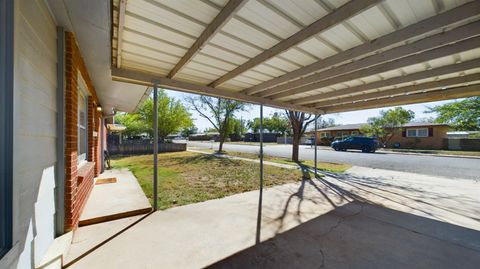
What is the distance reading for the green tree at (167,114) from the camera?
65.5ft

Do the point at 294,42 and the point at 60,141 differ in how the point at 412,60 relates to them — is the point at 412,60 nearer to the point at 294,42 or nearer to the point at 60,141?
the point at 294,42

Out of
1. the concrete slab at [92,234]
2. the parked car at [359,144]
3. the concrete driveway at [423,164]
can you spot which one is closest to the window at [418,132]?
the parked car at [359,144]

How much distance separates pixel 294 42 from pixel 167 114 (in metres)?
18.7

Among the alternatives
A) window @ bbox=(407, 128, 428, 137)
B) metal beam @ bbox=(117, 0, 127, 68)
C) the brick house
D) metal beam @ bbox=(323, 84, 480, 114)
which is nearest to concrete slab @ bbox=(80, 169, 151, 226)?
metal beam @ bbox=(117, 0, 127, 68)

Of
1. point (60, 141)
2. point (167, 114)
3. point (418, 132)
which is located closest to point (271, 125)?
point (418, 132)

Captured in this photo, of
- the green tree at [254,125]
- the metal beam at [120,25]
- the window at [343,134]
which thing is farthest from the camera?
the green tree at [254,125]

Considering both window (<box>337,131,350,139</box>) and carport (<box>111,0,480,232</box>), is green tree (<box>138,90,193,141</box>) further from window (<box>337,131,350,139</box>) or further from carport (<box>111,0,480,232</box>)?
window (<box>337,131,350,139</box>)

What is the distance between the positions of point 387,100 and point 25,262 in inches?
308

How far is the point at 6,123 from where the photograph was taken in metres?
1.37

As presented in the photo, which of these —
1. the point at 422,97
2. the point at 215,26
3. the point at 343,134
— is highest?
the point at 215,26

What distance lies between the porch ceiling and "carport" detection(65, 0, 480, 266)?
12 millimetres

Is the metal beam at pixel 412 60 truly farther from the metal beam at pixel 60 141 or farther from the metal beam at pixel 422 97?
the metal beam at pixel 60 141

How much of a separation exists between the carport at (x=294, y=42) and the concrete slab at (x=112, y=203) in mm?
2421

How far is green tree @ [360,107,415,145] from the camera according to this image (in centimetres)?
2580
